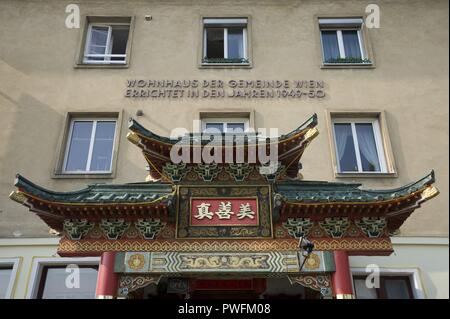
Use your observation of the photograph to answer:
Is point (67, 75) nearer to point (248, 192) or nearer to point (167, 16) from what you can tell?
point (167, 16)

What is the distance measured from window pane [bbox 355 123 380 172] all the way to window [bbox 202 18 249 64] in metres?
4.04

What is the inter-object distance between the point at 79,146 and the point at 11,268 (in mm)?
3395

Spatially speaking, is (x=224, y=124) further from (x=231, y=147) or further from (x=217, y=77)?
(x=231, y=147)

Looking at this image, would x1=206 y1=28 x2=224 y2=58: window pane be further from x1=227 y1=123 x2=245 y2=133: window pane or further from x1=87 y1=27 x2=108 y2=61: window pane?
x1=87 y1=27 x2=108 y2=61: window pane

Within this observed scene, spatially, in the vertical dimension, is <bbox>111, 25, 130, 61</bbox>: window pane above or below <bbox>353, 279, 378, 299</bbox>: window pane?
above

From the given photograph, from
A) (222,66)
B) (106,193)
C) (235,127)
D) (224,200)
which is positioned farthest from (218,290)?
(222,66)

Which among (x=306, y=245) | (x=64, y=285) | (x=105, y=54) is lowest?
(x=306, y=245)

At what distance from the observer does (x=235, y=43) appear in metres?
13.7

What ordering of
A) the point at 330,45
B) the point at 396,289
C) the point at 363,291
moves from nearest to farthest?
1. the point at 363,291
2. the point at 396,289
3. the point at 330,45

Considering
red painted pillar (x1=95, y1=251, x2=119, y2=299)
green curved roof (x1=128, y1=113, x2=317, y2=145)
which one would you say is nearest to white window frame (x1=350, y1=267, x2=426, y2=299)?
green curved roof (x1=128, y1=113, x2=317, y2=145)

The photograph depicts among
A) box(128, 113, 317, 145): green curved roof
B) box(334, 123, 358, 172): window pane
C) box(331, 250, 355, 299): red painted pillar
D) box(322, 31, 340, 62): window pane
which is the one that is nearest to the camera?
box(331, 250, 355, 299): red painted pillar

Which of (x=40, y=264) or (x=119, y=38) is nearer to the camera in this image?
(x=40, y=264)

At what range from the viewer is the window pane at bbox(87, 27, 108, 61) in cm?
1331

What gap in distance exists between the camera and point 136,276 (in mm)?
7273
